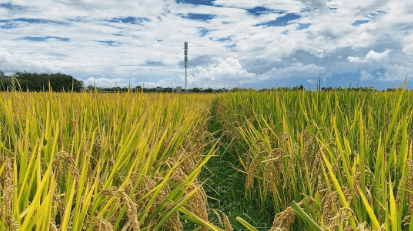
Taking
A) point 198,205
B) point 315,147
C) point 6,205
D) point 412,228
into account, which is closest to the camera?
point 6,205

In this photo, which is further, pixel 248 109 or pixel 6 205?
pixel 248 109

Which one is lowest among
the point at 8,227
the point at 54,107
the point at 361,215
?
the point at 361,215

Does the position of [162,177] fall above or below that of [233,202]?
above

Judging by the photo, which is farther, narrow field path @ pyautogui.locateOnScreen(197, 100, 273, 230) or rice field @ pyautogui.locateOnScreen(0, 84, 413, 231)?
narrow field path @ pyautogui.locateOnScreen(197, 100, 273, 230)

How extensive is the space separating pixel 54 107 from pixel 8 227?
1.88 m

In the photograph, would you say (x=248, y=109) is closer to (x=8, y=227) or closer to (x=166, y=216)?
(x=166, y=216)

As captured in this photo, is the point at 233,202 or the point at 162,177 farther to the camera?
the point at 233,202

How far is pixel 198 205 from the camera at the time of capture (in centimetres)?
165

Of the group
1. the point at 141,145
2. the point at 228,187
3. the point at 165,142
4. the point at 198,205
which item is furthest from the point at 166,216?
the point at 228,187

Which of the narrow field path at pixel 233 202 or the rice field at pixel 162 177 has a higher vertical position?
the rice field at pixel 162 177

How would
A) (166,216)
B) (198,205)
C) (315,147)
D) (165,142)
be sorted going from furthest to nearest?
1. (315,147)
2. (165,142)
3. (198,205)
4. (166,216)

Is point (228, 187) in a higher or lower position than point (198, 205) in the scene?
lower

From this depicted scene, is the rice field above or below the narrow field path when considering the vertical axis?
above

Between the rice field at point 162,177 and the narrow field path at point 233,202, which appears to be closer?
the rice field at point 162,177
